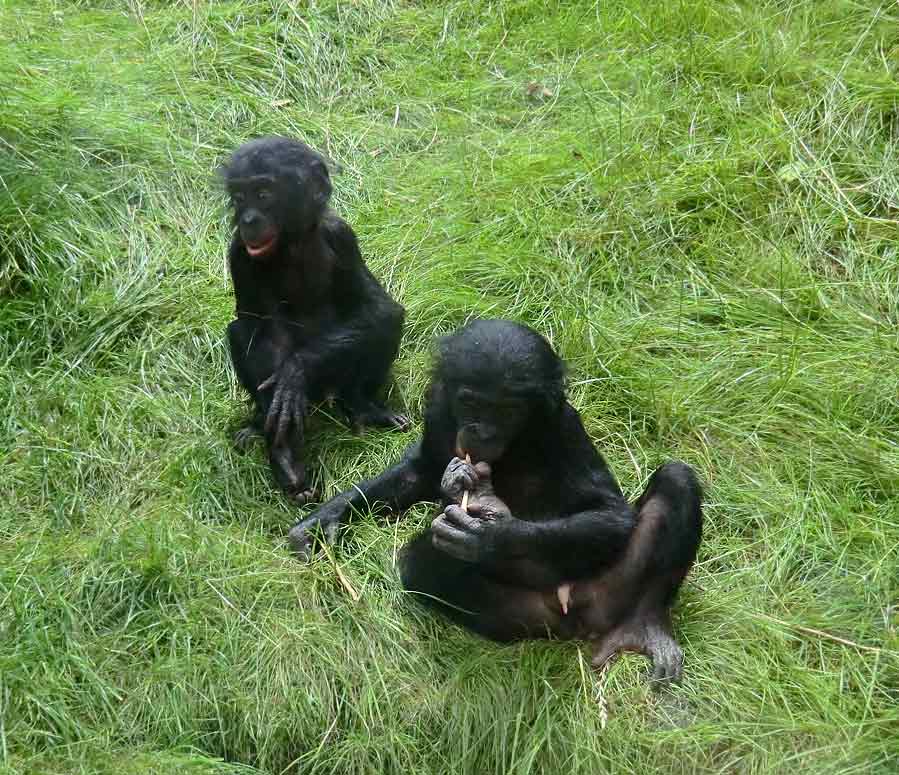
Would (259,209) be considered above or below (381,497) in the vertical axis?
above

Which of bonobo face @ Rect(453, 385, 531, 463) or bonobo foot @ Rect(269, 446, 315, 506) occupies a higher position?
bonobo face @ Rect(453, 385, 531, 463)

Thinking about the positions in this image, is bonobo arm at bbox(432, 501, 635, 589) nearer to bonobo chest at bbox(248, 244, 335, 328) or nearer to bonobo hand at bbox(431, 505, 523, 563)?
bonobo hand at bbox(431, 505, 523, 563)

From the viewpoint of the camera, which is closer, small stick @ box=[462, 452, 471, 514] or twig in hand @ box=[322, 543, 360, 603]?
small stick @ box=[462, 452, 471, 514]

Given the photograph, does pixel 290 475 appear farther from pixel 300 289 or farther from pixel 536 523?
pixel 536 523

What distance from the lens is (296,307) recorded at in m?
6.89

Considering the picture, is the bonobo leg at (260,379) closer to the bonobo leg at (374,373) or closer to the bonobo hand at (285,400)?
the bonobo hand at (285,400)

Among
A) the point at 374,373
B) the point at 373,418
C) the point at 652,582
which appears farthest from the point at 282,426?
the point at 652,582

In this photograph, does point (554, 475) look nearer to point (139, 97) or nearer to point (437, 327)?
point (437, 327)

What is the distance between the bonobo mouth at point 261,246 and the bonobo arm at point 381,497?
120 centimetres

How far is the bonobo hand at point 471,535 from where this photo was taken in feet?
16.7

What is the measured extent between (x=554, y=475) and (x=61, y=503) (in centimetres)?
225

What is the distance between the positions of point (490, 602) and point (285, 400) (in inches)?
61.9

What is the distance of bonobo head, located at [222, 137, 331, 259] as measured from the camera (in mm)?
6492

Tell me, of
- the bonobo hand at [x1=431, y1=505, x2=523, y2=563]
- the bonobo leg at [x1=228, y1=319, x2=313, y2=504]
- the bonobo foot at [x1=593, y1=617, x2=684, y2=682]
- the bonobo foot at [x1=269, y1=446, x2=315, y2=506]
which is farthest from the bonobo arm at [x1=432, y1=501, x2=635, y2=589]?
the bonobo leg at [x1=228, y1=319, x2=313, y2=504]
